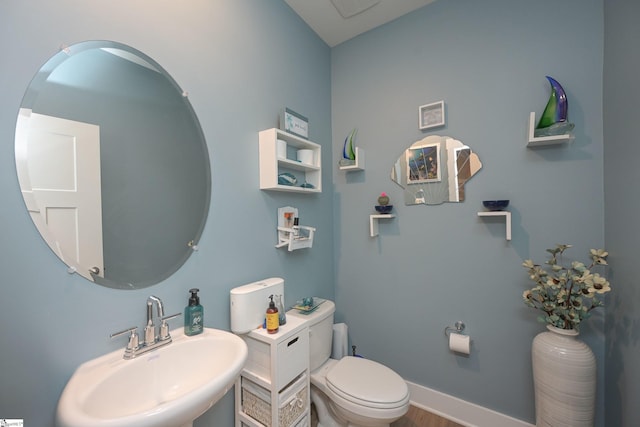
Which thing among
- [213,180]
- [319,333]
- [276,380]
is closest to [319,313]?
[319,333]

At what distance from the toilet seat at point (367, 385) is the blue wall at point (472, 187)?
494mm

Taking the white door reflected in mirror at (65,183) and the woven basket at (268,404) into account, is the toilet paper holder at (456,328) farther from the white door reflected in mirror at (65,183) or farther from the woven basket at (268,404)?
the white door reflected in mirror at (65,183)

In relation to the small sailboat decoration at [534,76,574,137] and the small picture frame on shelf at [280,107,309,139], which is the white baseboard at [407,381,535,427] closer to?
the small sailboat decoration at [534,76,574,137]

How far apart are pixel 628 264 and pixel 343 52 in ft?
7.12

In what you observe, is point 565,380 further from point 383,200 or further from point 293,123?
point 293,123

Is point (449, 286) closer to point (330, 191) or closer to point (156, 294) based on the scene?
point (330, 191)

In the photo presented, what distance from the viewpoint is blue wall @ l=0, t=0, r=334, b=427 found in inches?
27.9

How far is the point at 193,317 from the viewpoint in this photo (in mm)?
1041

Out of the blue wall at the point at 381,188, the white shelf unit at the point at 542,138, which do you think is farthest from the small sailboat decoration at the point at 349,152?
the white shelf unit at the point at 542,138

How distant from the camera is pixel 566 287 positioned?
128cm

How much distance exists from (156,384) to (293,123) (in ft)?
4.68

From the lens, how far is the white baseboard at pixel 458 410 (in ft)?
4.98

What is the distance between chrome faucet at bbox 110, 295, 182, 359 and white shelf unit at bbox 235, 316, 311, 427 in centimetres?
39

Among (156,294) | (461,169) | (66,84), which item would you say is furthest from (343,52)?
(156,294)
